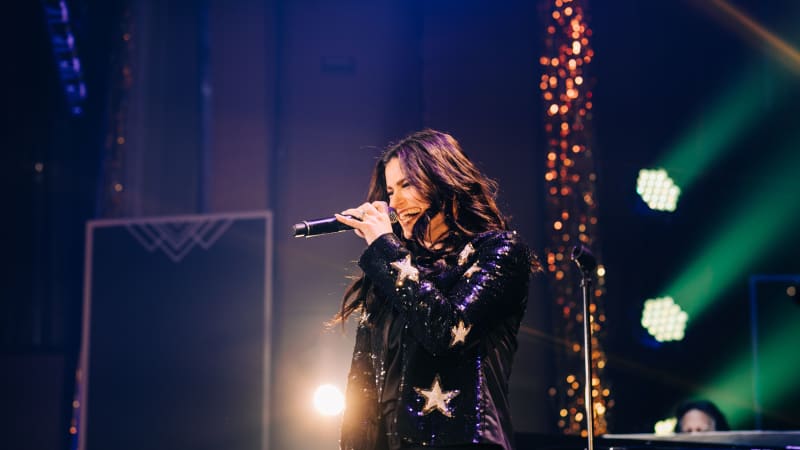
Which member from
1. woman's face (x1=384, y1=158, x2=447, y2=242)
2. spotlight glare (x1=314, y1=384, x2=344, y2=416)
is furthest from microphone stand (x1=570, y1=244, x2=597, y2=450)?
spotlight glare (x1=314, y1=384, x2=344, y2=416)

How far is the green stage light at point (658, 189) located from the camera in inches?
163

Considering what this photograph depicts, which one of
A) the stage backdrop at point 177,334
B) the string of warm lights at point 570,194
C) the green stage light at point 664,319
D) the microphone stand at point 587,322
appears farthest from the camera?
the green stage light at point 664,319

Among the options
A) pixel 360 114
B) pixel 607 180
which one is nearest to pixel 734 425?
pixel 607 180

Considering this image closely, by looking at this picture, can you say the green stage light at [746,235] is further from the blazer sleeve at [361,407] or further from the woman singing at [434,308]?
the blazer sleeve at [361,407]

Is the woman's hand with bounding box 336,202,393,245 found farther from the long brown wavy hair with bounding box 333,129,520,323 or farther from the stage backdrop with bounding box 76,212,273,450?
the stage backdrop with bounding box 76,212,273,450

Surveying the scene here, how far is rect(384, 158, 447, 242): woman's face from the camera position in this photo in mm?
1926

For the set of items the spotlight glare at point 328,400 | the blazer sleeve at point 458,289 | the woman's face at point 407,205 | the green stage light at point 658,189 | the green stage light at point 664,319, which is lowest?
the spotlight glare at point 328,400

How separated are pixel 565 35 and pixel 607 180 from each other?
2.43 feet

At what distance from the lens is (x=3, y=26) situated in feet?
14.0

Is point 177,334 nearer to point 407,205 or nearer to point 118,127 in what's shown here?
point 118,127

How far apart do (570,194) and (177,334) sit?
1882 millimetres

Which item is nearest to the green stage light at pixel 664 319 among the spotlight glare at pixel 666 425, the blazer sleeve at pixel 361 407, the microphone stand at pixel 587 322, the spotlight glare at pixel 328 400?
the spotlight glare at pixel 666 425

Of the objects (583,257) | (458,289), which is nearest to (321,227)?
(458,289)

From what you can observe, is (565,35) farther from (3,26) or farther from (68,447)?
(68,447)
